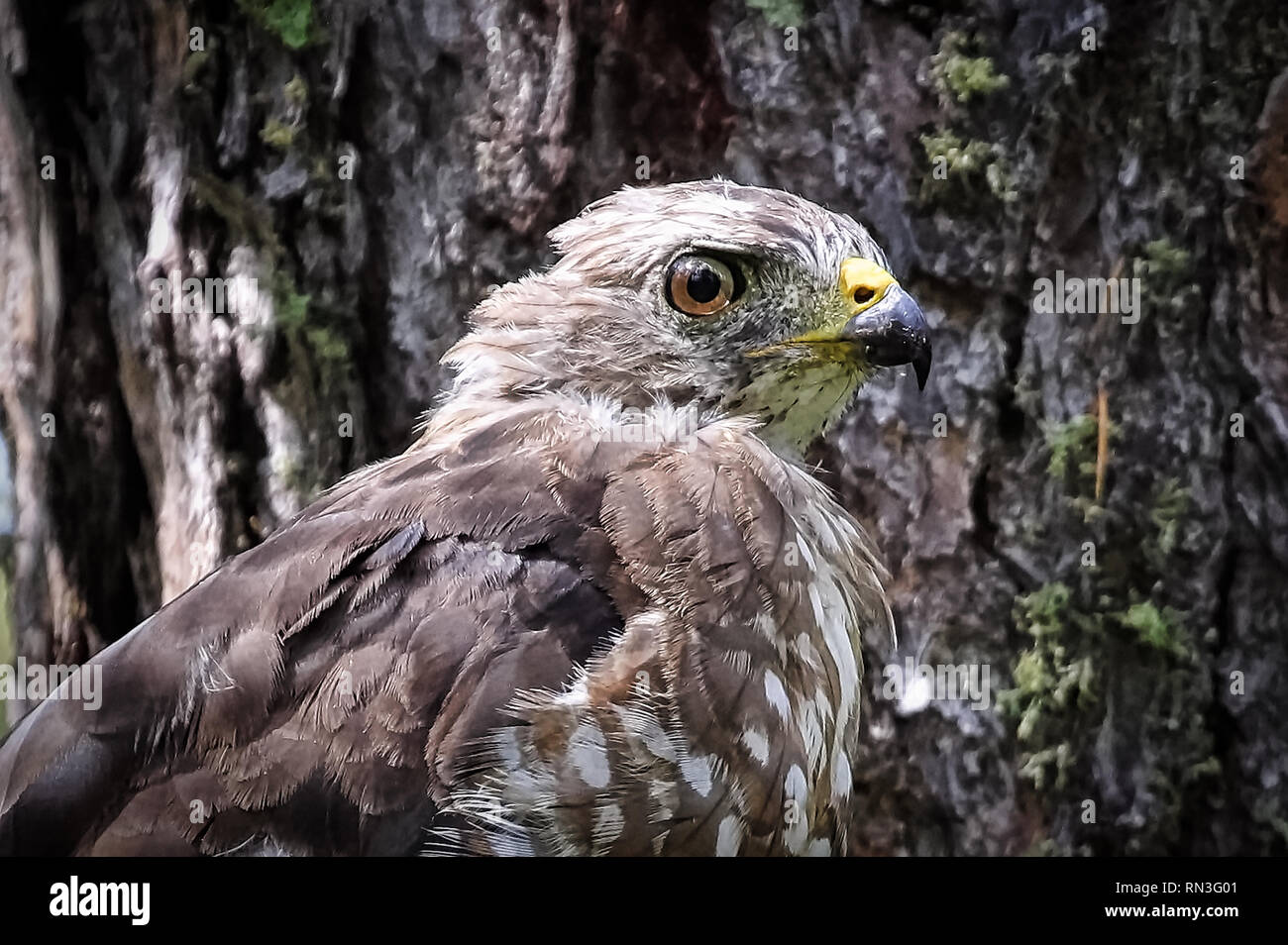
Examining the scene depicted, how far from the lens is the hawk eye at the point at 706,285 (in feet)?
5.57

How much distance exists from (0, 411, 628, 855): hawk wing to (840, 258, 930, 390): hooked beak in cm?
47

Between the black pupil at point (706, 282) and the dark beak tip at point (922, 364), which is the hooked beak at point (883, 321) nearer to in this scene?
the dark beak tip at point (922, 364)

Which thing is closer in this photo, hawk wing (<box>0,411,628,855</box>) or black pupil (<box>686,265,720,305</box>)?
hawk wing (<box>0,411,628,855</box>)

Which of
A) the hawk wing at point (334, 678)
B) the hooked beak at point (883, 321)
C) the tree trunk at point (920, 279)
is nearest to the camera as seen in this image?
the hawk wing at point (334, 678)

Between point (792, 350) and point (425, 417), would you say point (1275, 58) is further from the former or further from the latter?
point (425, 417)

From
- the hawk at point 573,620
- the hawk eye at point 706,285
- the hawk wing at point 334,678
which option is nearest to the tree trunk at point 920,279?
the hawk at point 573,620

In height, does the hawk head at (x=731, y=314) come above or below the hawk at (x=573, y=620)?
above

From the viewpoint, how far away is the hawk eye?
1.70 metres

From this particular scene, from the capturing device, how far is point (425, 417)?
2092 millimetres

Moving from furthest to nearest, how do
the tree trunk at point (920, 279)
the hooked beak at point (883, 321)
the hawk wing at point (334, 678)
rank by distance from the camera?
1. the tree trunk at point (920, 279)
2. the hooked beak at point (883, 321)
3. the hawk wing at point (334, 678)

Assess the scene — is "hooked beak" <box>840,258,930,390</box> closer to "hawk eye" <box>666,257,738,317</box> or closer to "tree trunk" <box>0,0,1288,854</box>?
"hawk eye" <box>666,257,738,317</box>

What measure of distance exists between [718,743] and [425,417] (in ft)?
3.12

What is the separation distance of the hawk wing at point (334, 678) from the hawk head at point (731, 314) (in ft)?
0.82

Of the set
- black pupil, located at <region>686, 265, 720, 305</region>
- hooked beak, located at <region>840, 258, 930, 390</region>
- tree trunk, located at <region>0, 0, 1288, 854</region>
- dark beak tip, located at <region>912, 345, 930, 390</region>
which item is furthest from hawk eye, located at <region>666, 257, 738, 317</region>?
tree trunk, located at <region>0, 0, 1288, 854</region>
